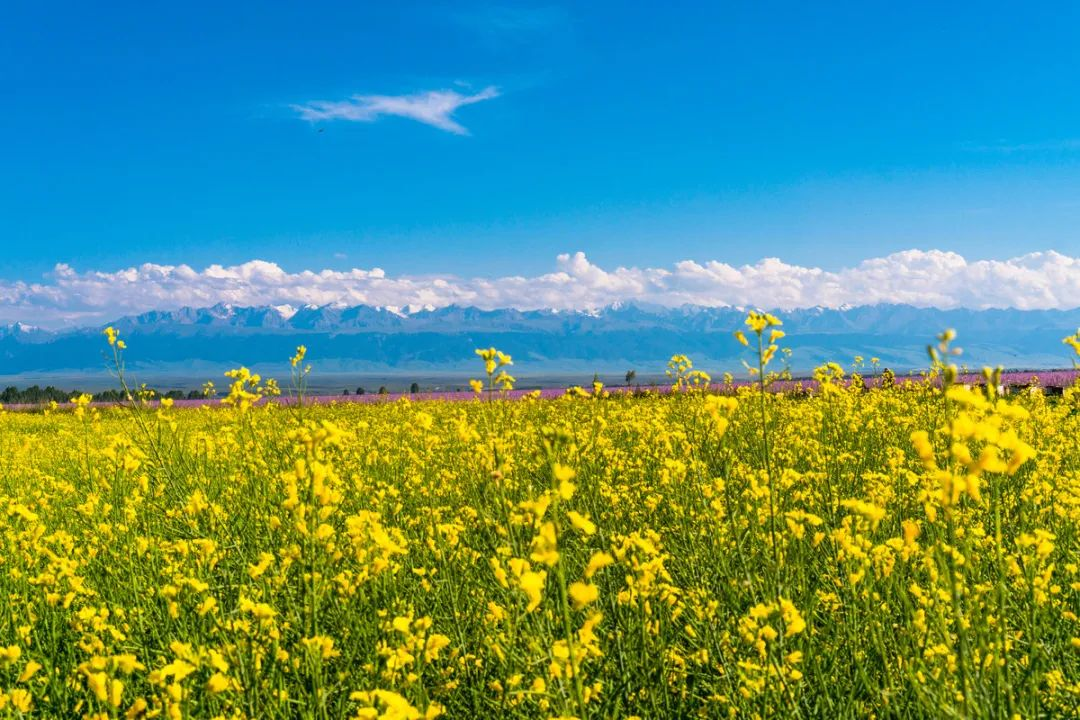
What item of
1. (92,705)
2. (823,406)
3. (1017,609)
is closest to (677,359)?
(823,406)

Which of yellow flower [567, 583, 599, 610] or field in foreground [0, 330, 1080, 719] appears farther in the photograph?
field in foreground [0, 330, 1080, 719]

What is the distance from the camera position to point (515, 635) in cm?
289

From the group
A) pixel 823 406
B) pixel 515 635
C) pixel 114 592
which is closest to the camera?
pixel 515 635

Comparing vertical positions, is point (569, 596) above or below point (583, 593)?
below

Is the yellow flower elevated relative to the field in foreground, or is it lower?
elevated

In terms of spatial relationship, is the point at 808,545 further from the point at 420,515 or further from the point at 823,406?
the point at 823,406

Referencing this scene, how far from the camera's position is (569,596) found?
263 centimetres

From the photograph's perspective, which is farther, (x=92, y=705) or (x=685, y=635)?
(x=685, y=635)

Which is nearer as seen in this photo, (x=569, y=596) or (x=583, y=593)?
(x=583, y=593)

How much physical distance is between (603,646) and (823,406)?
685cm

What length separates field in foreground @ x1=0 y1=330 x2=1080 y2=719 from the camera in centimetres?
210

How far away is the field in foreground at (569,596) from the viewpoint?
6.89 feet

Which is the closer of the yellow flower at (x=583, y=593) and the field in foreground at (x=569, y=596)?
the yellow flower at (x=583, y=593)

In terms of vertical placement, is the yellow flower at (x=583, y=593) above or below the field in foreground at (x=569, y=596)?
above
